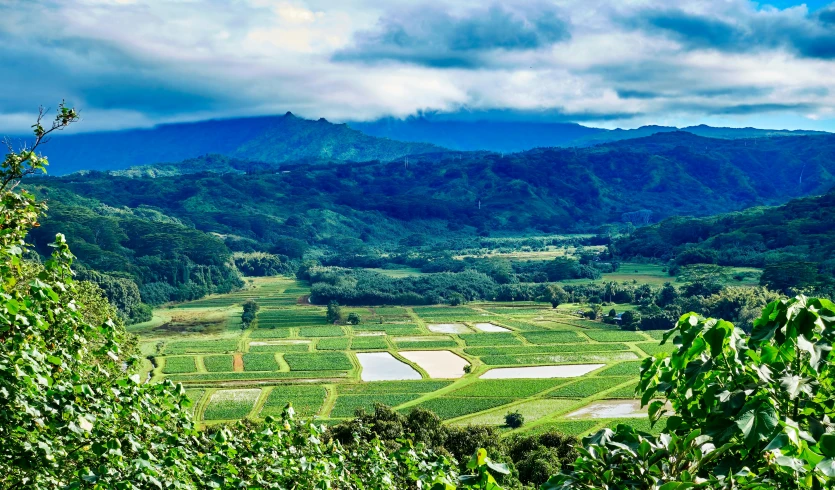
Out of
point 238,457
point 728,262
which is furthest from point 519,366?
point 728,262

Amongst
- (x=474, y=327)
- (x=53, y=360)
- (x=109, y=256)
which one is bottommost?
(x=474, y=327)

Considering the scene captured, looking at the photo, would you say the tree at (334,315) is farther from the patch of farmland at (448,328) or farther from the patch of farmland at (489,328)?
the patch of farmland at (489,328)

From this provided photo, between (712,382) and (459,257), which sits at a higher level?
(712,382)

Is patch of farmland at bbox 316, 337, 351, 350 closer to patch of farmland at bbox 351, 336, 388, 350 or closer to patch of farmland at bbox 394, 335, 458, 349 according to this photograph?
patch of farmland at bbox 351, 336, 388, 350

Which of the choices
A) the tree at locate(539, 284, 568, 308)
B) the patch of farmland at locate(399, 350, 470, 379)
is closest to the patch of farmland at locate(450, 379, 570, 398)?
the patch of farmland at locate(399, 350, 470, 379)

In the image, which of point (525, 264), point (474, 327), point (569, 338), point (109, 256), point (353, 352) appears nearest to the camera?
point (353, 352)

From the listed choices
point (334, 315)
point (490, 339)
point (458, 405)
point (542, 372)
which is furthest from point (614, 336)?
point (334, 315)

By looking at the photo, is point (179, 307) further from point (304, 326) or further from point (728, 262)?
point (728, 262)

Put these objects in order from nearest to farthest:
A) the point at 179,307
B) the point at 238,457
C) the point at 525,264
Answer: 1. the point at 238,457
2. the point at 179,307
3. the point at 525,264

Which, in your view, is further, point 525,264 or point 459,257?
point 459,257
